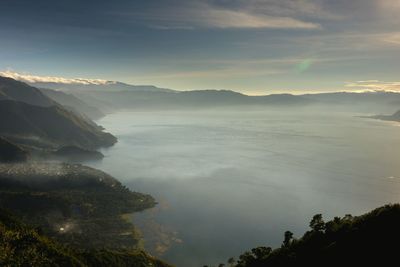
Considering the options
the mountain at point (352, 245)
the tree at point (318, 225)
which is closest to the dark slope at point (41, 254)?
the mountain at point (352, 245)

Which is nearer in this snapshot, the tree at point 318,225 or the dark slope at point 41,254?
the tree at point 318,225

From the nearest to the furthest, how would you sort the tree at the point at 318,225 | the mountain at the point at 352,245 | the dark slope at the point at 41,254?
the mountain at the point at 352,245 → the tree at the point at 318,225 → the dark slope at the point at 41,254

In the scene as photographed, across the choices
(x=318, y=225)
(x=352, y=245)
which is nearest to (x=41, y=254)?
(x=318, y=225)

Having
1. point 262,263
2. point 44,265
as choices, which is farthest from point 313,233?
point 44,265

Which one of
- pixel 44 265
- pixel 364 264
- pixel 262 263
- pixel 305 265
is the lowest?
pixel 44 265

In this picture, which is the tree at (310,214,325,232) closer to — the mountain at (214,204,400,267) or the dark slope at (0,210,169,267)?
the mountain at (214,204,400,267)

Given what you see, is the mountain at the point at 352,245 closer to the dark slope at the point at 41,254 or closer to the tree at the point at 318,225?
the tree at the point at 318,225

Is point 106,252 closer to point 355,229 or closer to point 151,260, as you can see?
point 151,260

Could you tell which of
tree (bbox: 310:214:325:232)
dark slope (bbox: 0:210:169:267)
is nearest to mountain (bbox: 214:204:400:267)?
tree (bbox: 310:214:325:232)
